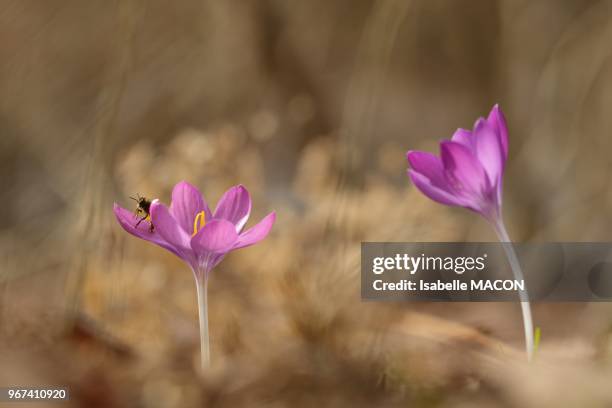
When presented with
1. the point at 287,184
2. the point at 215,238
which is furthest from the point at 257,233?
the point at 287,184

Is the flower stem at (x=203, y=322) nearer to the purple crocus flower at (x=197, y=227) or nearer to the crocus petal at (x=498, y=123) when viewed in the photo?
the purple crocus flower at (x=197, y=227)

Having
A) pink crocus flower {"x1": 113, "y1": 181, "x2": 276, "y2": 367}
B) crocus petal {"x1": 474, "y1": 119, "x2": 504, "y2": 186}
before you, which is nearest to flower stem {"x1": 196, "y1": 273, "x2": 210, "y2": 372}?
pink crocus flower {"x1": 113, "y1": 181, "x2": 276, "y2": 367}

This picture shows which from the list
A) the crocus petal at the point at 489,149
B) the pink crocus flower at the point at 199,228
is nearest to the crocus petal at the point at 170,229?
the pink crocus flower at the point at 199,228

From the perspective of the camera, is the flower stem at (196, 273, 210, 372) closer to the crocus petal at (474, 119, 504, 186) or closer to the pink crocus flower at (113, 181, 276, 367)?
the pink crocus flower at (113, 181, 276, 367)

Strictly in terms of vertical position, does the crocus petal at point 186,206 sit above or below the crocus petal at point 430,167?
above

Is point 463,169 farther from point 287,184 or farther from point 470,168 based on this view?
point 287,184

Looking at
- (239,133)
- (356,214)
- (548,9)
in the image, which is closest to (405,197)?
(356,214)

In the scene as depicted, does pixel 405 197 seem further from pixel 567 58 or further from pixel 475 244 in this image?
→ pixel 567 58

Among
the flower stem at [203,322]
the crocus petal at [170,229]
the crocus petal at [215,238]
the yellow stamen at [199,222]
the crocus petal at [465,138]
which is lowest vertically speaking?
the flower stem at [203,322]
